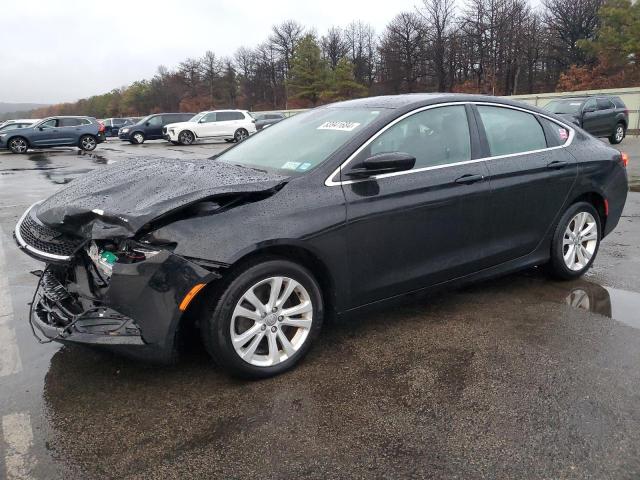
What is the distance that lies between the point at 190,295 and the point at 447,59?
6234 centimetres

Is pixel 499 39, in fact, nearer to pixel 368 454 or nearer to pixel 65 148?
pixel 65 148

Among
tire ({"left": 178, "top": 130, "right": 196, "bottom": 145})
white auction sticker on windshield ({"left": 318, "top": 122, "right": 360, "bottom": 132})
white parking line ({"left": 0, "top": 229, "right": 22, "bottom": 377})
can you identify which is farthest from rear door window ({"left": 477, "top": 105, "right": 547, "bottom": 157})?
tire ({"left": 178, "top": 130, "right": 196, "bottom": 145})

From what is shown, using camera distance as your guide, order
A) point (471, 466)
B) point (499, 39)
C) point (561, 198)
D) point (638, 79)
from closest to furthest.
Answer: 1. point (471, 466)
2. point (561, 198)
3. point (638, 79)
4. point (499, 39)

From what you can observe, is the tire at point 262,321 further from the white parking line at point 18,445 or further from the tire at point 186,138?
the tire at point 186,138

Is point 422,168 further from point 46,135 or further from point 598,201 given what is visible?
point 46,135

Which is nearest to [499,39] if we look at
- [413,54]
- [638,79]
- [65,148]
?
[413,54]

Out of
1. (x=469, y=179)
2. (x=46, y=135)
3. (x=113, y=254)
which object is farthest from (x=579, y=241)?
(x=46, y=135)

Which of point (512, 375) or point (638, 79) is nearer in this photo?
point (512, 375)

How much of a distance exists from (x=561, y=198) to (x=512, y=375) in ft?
6.26

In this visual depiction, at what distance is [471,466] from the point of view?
2262mm

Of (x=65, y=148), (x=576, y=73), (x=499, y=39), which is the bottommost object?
(x=65, y=148)

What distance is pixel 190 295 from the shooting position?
104 inches

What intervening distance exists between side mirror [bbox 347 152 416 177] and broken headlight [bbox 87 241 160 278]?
130 centimetres

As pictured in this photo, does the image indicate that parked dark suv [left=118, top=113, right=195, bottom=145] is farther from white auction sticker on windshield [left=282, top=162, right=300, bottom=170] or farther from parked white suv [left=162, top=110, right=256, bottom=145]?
white auction sticker on windshield [left=282, top=162, right=300, bottom=170]
